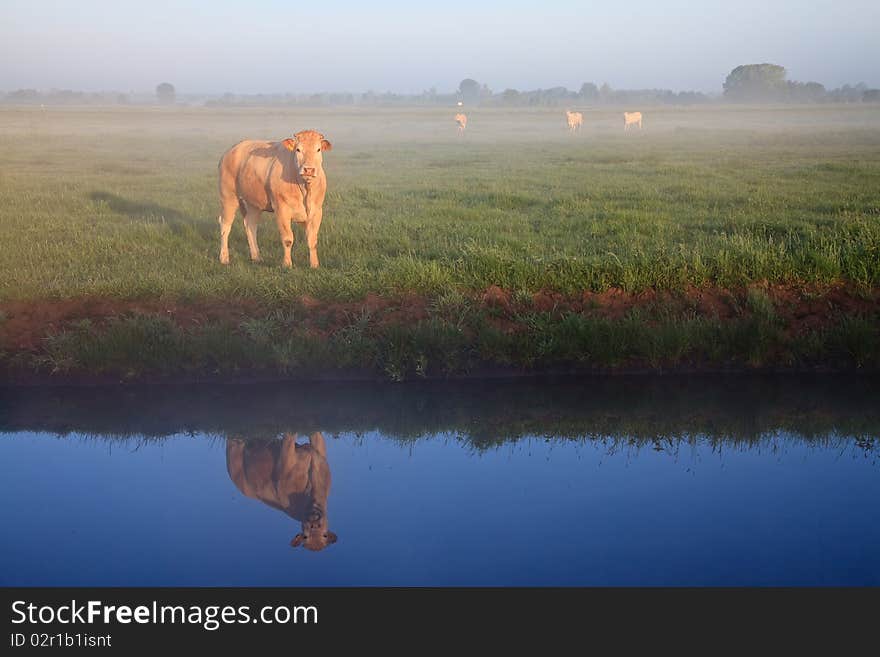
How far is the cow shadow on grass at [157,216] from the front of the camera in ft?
41.3

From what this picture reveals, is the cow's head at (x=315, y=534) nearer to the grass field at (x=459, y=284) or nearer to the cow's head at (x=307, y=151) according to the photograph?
the grass field at (x=459, y=284)

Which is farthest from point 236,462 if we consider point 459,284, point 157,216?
point 157,216

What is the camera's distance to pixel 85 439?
701cm

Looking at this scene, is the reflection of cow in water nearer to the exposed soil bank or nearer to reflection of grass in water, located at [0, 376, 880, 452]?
reflection of grass in water, located at [0, 376, 880, 452]

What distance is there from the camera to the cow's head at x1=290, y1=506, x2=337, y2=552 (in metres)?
5.21

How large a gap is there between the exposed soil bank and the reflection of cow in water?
132 cm

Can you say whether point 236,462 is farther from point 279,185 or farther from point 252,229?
point 252,229

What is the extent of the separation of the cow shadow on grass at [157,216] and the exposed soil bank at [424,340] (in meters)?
3.99

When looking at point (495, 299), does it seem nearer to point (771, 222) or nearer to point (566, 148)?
point (771, 222)

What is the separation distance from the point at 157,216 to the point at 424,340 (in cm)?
731

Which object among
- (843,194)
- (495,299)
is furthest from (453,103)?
(495,299)

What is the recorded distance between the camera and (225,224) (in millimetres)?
10883

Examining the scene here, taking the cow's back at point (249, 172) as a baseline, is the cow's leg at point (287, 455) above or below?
below

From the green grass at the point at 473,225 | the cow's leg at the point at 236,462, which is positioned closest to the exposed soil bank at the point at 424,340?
the green grass at the point at 473,225
